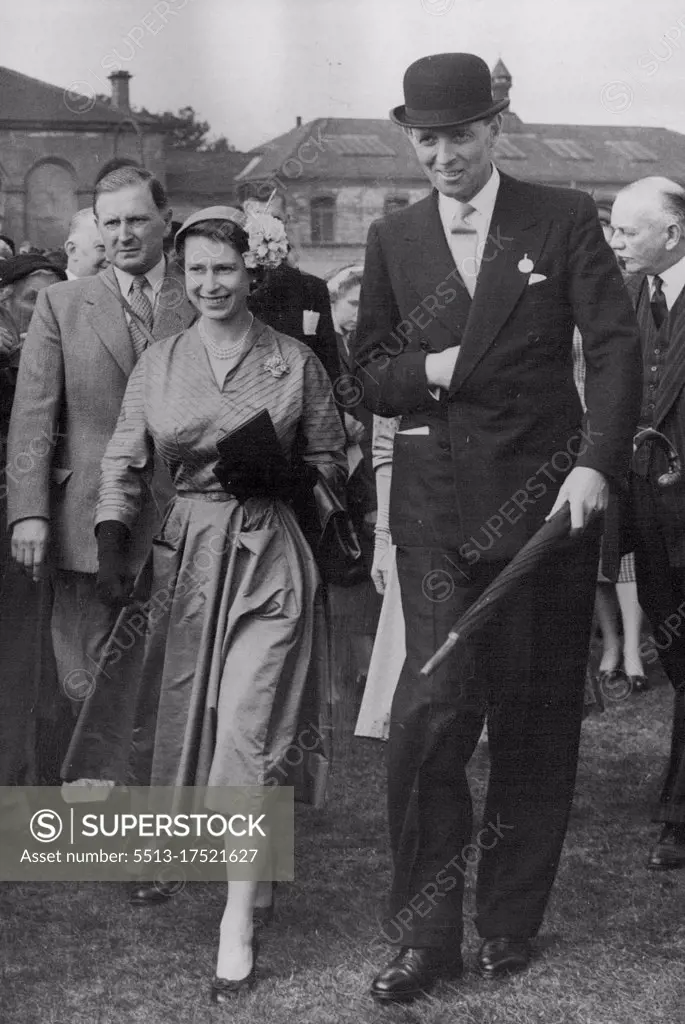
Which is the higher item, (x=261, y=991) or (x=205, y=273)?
(x=205, y=273)

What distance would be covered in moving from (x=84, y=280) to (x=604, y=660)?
3.94 m

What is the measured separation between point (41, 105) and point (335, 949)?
5.35 metres

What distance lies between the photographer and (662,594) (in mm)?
5066

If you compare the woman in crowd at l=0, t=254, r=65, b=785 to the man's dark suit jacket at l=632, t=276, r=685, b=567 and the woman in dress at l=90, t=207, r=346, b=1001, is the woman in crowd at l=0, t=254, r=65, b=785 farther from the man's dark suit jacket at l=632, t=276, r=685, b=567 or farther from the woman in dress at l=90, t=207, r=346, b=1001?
the man's dark suit jacket at l=632, t=276, r=685, b=567

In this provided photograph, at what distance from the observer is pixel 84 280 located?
4883 millimetres

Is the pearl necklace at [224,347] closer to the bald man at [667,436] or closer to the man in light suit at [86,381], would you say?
the man in light suit at [86,381]

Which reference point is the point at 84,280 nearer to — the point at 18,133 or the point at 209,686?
the point at 209,686

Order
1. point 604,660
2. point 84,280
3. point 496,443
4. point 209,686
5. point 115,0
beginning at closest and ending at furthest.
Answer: point 496,443
point 209,686
point 84,280
point 115,0
point 604,660

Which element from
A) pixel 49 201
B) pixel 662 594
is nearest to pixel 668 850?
pixel 662 594

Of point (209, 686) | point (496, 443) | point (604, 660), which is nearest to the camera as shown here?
point (496, 443)

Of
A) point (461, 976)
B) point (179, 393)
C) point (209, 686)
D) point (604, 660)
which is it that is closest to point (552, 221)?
point (179, 393)

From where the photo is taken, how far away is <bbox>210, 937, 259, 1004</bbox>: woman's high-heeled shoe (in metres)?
3.79

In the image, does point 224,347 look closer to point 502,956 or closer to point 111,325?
point 111,325

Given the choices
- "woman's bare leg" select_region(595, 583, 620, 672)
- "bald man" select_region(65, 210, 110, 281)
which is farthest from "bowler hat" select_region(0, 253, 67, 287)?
"woman's bare leg" select_region(595, 583, 620, 672)
